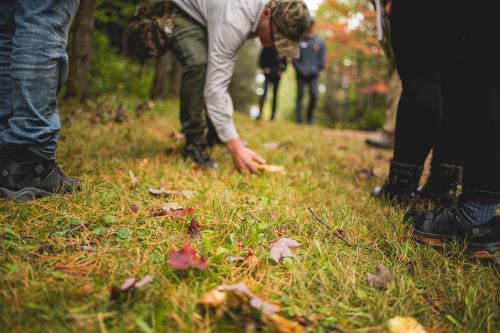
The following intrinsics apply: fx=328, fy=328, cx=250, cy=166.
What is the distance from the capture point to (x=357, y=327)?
878 mm

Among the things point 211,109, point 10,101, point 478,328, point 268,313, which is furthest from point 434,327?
point 10,101

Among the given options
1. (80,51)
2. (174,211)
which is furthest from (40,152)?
(80,51)

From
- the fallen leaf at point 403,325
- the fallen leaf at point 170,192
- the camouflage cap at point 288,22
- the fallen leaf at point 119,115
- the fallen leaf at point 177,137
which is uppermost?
the camouflage cap at point 288,22

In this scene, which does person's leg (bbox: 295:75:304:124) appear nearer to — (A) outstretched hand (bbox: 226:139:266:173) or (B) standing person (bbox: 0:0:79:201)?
(A) outstretched hand (bbox: 226:139:266:173)

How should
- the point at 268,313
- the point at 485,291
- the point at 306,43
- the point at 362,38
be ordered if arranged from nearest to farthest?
1. the point at 268,313
2. the point at 485,291
3. the point at 306,43
4. the point at 362,38

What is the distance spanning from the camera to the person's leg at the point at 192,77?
7.71ft

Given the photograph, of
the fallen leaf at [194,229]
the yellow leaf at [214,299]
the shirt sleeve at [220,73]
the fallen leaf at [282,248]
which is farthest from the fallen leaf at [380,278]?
the shirt sleeve at [220,73]

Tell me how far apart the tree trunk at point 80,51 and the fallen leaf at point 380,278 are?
15.0 feet

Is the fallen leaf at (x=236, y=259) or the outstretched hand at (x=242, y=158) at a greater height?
the outstretched hand at (x=242, y=158)

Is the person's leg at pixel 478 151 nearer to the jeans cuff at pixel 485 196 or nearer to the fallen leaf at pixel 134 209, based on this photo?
the jeans cuff at pixel 485 196

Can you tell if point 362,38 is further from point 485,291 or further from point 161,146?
point 485,291

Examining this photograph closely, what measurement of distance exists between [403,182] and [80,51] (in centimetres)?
445

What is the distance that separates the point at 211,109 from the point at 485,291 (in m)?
1.75

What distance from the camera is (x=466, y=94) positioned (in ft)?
4.40
